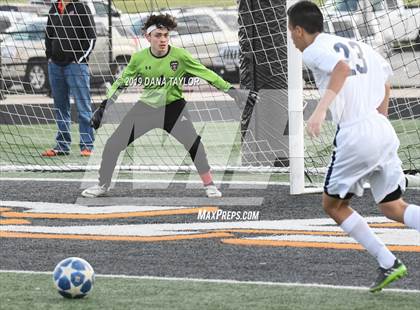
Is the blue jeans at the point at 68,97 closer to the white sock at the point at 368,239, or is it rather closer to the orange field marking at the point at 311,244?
the orange field marking at the point at 311,244

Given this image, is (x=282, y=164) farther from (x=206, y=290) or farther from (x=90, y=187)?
(x=206, y=290)

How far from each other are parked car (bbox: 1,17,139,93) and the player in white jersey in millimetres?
8707

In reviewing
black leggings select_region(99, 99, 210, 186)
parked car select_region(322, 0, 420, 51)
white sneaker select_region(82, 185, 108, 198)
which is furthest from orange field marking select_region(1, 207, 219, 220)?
parked car select_region(322, 0, 420, 51)

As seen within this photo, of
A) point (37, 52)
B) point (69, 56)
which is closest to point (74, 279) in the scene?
point (69, 56)

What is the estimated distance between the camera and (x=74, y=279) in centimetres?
668

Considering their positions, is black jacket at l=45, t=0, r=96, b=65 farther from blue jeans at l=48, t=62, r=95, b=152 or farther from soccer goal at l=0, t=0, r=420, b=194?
soccer goal at l=0, t=0, r=420, b=194

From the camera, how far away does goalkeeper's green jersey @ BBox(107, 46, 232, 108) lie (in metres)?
10.8

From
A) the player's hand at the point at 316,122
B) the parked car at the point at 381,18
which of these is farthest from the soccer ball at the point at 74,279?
the parked car at the point at 381,18

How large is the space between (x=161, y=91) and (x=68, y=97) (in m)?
3.75

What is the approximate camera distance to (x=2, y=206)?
10680mm

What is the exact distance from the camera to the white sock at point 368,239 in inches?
271

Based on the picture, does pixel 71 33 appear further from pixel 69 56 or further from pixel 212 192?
pixel 212 192

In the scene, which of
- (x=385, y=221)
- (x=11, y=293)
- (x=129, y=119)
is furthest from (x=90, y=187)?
(x=11, y=293)

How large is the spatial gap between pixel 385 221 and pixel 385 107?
247 cm
